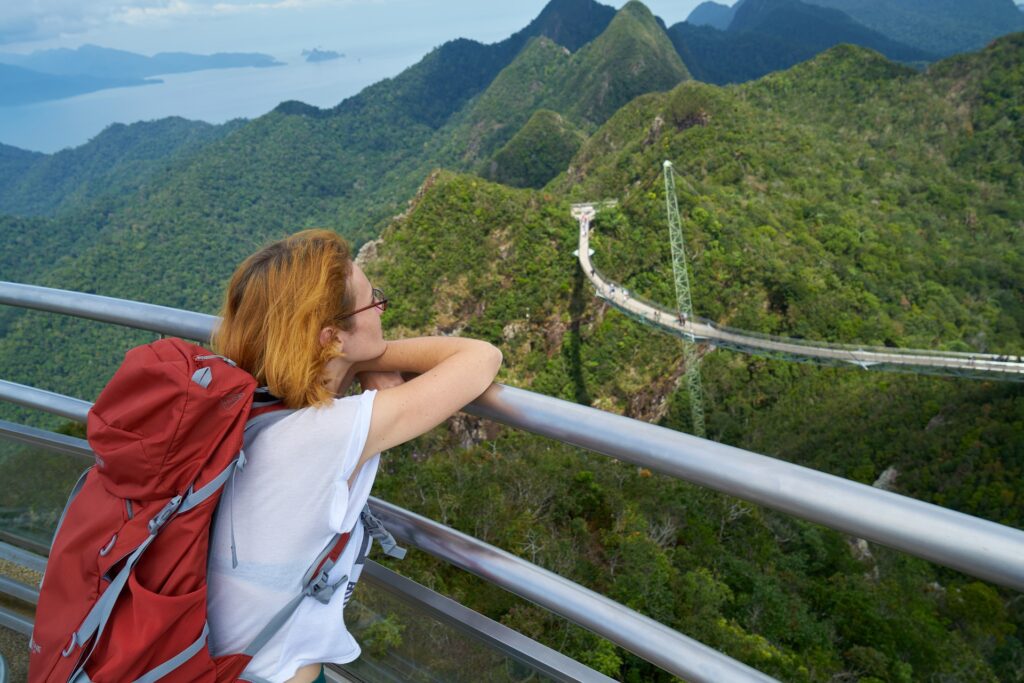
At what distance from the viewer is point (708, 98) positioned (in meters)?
41.3

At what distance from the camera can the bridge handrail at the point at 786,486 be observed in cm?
74

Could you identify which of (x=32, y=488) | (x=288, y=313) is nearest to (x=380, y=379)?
(x=288, y=313)

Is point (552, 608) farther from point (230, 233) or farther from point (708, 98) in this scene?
point (230, 233)

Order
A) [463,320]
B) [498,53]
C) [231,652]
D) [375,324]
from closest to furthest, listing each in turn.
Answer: [231,652], [375,324], [463,320], [498,53]

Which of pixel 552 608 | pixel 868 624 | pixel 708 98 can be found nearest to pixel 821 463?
pixel 868 624

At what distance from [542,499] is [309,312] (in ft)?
10.6

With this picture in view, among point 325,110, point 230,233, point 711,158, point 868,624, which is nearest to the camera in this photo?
point 868,624

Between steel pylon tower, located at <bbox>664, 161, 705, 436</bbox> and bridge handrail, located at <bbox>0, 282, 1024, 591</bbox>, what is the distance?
26.2 metres

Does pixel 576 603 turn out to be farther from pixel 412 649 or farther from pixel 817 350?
pixel 817 350

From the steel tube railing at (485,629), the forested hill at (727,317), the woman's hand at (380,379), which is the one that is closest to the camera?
the steel tube railing at (485,629)

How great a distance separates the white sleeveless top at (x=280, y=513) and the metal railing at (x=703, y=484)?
0.79ft

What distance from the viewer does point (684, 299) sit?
1165 inches

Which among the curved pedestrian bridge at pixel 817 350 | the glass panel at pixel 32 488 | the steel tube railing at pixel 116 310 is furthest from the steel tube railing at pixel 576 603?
the curved pedestrian bridge at pixel 817 350

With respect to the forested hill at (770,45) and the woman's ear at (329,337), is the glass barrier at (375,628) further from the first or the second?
the forested hill at (770,45)
